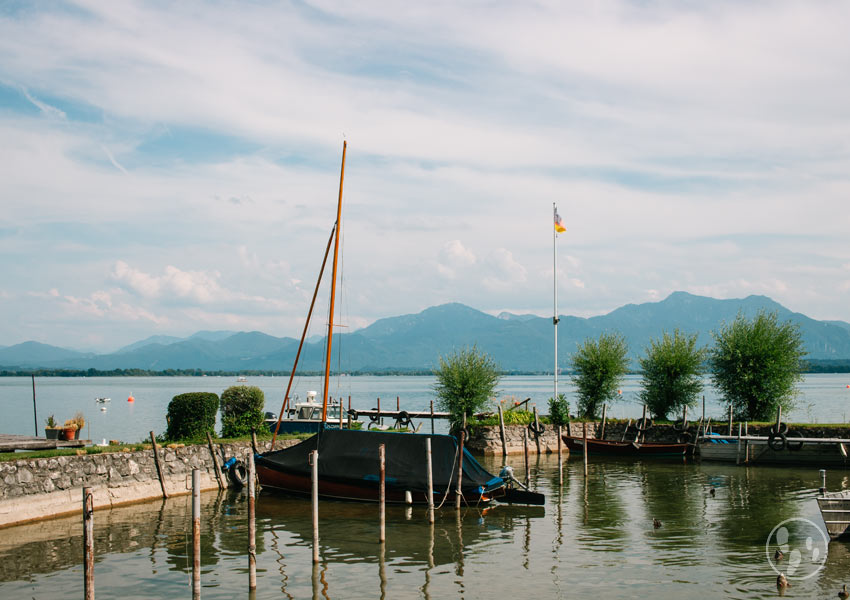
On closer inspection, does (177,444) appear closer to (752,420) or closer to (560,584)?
(560,584)

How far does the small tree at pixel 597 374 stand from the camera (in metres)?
50.5

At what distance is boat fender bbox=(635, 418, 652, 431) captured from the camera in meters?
45.7

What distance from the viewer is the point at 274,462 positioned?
1117 inches

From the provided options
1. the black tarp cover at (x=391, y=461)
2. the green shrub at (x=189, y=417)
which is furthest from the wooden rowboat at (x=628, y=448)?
the green shrub at (x=189, y=417)

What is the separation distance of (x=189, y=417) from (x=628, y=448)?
25.7 metres

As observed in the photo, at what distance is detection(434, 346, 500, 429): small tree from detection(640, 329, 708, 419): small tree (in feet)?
36.5

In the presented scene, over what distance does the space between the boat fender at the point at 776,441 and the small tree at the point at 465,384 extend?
53.3ft

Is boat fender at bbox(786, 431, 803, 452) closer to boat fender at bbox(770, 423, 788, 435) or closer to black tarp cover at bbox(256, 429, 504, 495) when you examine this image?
boat fender at bbox(770, 423, 788, 435)

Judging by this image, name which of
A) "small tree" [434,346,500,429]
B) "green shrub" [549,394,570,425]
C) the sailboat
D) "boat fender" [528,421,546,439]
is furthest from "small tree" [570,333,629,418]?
the sailboat

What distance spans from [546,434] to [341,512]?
22.1 metres

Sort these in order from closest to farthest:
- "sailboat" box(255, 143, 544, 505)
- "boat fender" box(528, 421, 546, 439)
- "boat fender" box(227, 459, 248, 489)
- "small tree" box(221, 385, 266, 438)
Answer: "sailboat" box(255, 143, 544, 505), "boat fender" box(227, 459, 248, 489), "small tree" box(221, 385, 266, 438), "boat fender" box(528, 421, 546, 439)

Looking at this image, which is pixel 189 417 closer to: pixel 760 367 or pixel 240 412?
pixel 240 412

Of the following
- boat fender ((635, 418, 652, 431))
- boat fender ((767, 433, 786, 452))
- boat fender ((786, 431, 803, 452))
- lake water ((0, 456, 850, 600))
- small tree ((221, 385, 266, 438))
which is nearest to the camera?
lake water ((0, 456, 850, 600))

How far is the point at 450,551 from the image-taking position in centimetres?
2022
